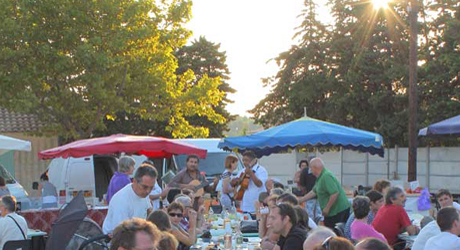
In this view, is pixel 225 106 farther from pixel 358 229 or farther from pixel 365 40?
pixel 358 229

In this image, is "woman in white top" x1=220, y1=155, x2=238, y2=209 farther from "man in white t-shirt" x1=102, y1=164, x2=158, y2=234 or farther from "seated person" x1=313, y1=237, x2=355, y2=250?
"seated person" x1=313, y1=237, x2=355, y2=250

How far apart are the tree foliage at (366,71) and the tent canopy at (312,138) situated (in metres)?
16.3

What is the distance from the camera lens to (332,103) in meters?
34.7

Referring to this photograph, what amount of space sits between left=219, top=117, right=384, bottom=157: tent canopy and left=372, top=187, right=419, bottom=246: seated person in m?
4.83

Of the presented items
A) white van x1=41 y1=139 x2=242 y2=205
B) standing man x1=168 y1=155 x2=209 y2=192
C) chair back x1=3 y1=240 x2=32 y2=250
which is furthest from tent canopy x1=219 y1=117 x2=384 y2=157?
chair back x1=3 y1=240 x2=32 y2=250

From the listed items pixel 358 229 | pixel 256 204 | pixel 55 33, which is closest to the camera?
pixel 358 229

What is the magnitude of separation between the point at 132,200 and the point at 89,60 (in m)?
17.9

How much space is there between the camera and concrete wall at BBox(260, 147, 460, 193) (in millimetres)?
26234

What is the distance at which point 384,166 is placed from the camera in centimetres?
2912

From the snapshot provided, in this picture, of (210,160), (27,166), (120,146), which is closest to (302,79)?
(27,166)

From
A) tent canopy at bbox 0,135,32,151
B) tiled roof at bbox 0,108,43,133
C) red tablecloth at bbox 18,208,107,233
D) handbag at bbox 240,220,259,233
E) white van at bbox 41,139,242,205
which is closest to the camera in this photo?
handbag at bbox 240,220,259,233

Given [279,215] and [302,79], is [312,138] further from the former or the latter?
[302,79]

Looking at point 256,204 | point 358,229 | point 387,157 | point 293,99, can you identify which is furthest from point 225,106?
point 358,229

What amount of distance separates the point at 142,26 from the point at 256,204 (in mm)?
16861
